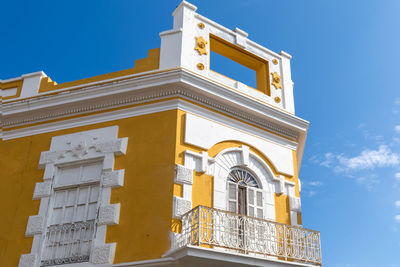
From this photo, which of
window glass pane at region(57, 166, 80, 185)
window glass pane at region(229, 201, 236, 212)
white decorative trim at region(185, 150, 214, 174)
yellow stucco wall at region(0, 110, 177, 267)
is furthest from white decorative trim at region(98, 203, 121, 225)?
window glass pane at region(229, 201, 236, 212)

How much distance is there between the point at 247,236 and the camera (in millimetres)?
9328

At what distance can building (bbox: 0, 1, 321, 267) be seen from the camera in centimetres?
938

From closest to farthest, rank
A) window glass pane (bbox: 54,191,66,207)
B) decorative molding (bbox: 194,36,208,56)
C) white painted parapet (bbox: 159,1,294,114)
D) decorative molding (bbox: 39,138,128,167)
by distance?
window glass pane (bbox: 54,191,66,207) → decorative molding (bbox: 39,138,128,167) → white painted parapet (bbox: 159,1,294,114) → decorative molding (bbox: 194,36,208,56)

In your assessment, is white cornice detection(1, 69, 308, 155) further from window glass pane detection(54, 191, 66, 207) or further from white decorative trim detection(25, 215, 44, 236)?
white decorative trim detection(25, 215, 44, 236)

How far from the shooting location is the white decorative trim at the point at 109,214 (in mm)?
9648

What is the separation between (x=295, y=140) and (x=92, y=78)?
556cm

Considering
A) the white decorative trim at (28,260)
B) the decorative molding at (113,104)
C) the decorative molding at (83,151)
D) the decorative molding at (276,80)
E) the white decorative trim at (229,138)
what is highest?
the decorative molding at (276,80)

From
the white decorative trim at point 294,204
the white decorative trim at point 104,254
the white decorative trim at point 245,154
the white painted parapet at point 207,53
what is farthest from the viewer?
the white painted parapet at point 207,53

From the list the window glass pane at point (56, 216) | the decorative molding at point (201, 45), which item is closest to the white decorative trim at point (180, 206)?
the window glass pane at point (56, 216)

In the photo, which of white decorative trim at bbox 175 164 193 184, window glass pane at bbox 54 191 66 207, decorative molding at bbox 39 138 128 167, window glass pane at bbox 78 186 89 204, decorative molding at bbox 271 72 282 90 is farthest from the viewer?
decorative molding at bbox 271 72 282 90

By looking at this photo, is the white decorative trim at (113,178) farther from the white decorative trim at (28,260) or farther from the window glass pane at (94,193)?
the white decorative trim at (28,260)

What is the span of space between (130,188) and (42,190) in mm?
2177

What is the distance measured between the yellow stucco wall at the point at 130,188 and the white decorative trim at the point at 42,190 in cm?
18

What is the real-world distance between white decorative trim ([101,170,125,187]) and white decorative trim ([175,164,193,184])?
4.13 feet
